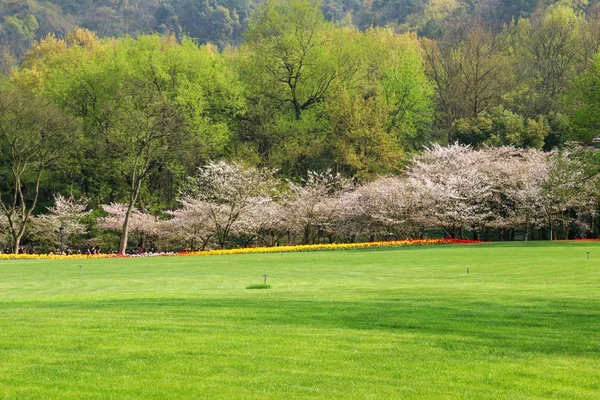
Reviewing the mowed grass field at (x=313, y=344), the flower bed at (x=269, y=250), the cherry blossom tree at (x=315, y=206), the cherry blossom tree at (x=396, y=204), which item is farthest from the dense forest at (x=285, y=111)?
the mowed grass field at (x=313, y=344)

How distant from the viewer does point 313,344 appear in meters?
9.85

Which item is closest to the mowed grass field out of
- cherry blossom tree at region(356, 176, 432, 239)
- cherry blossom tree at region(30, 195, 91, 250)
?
cherry blossom tree at region(356, 176, 432, 239)

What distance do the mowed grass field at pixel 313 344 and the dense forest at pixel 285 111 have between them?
28.8 m

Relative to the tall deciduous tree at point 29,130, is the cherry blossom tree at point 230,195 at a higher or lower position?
lower

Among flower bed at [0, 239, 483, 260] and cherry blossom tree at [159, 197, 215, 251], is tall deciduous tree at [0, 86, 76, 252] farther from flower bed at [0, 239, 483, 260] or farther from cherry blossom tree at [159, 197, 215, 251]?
cherry blossom tree at [159, 197, 215, 251]

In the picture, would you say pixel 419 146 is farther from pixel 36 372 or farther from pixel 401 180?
pixel 36 372

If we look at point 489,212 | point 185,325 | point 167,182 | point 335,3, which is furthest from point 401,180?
point 335,3

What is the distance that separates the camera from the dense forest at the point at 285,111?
46.8 meters

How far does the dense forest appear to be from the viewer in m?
46.8

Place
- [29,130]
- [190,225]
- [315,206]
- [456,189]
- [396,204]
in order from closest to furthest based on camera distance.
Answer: [29,130]
[456,189]
[396,204]
[190,225]
[315,206]

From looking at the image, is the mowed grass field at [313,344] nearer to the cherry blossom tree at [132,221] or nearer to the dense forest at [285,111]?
the dense forest at [285,111]

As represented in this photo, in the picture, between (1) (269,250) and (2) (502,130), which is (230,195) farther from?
(2) (502,130)

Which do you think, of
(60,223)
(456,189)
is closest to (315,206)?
(456,189)

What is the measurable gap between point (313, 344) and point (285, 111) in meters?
49.9
